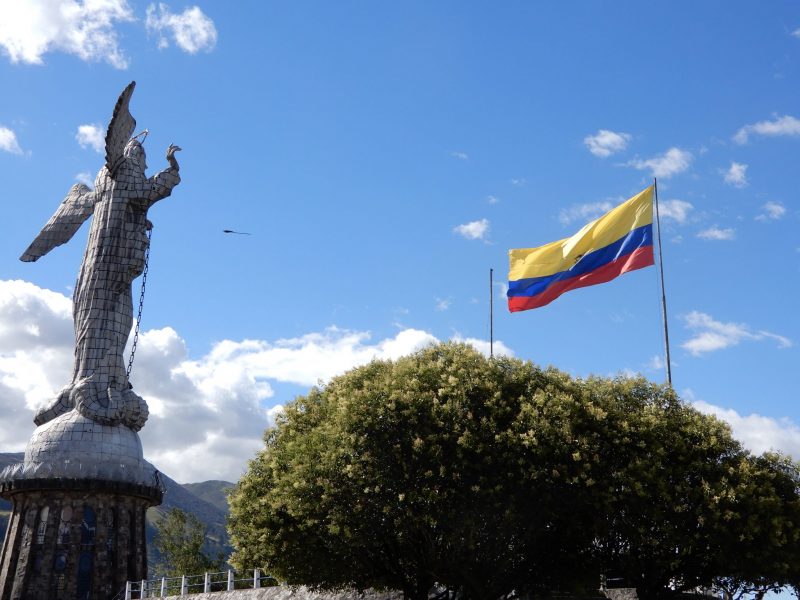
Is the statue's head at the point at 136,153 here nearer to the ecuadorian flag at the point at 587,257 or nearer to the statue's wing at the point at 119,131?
the statue's wing at the point at 119,131

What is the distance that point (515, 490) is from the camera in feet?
84.7

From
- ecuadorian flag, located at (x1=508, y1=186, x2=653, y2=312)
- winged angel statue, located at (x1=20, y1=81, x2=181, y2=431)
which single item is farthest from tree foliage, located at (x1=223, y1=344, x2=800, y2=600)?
winged angel statue, located at (x1=20, y1=81, x2=181, y2=431)

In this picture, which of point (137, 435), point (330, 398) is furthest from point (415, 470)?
point (137, 435)

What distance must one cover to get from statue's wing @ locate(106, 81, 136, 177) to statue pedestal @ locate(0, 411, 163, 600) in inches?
565

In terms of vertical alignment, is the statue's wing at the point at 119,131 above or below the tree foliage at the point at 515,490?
above

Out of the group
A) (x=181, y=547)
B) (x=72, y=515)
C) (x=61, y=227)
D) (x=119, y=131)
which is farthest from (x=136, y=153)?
(x=181, y=547)

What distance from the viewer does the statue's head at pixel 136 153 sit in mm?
48250

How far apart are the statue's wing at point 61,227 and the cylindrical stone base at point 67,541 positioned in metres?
14.3

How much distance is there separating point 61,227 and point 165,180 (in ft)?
24.6

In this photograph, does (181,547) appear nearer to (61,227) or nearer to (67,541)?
(67,541)

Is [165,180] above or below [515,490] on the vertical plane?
above

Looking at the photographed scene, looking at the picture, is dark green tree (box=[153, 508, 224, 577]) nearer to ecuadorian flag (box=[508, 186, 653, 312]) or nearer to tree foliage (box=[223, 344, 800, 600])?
tree foliage (box=[223, 344, 800, 600])

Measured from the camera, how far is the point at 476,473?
2592 cm

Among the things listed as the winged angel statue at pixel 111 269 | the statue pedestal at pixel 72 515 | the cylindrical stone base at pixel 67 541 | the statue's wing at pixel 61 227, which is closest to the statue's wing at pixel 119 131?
the winged angel statue at pixel 111 269
